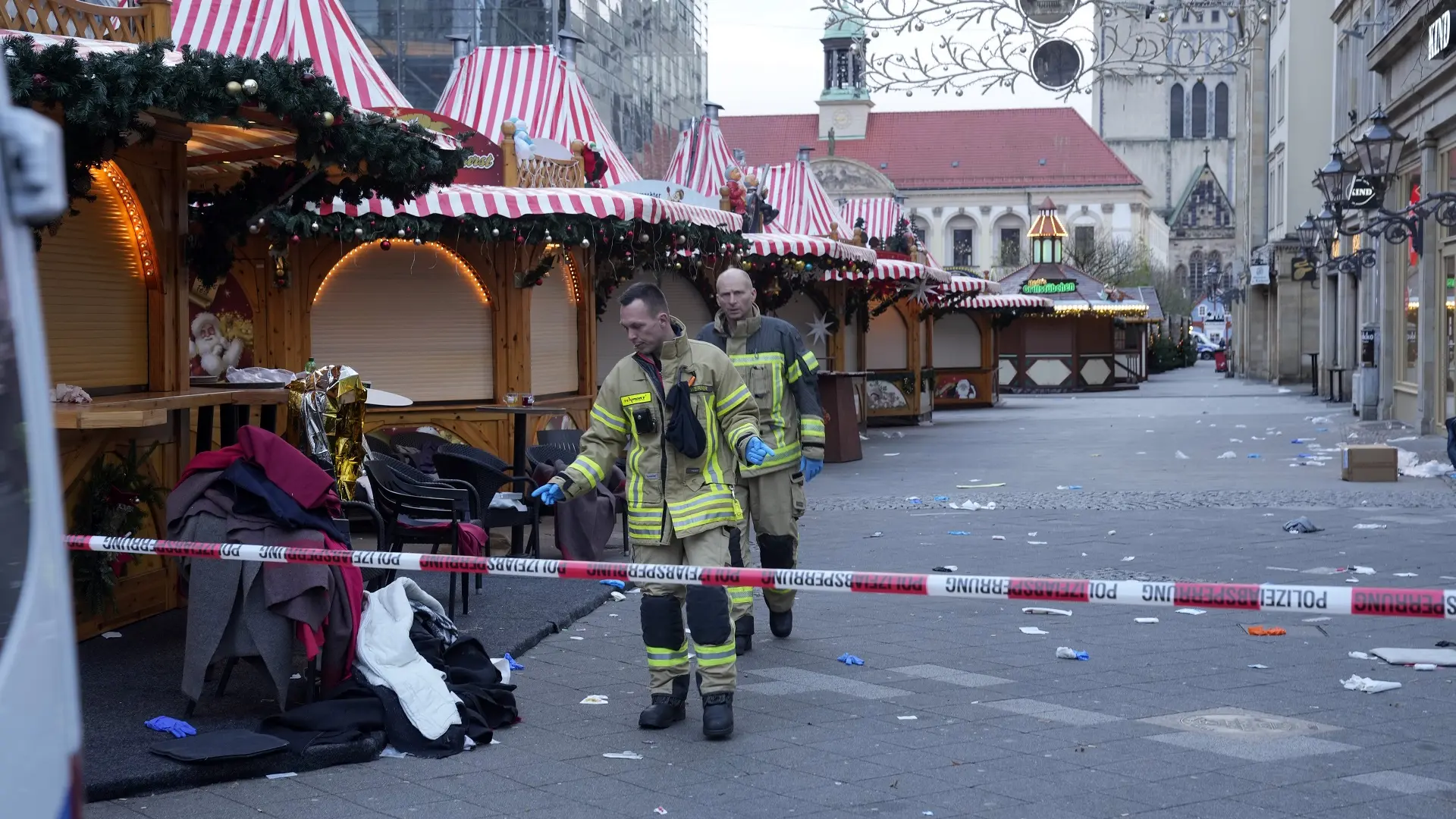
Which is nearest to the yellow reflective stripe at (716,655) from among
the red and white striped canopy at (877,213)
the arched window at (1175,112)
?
the red and white striped canopy at (877,213)

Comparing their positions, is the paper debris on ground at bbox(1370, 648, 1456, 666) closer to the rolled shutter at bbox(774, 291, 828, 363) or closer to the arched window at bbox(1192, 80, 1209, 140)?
the rolled shutter at bbox(774, 291, 828, 363)

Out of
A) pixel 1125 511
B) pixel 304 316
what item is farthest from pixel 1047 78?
pixel 304 316

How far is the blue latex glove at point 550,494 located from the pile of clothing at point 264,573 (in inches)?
35.4

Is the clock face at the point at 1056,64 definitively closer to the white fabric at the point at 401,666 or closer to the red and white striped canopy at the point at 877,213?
the white fabric at the point at 401,666

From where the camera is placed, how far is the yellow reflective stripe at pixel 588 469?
6223 mm

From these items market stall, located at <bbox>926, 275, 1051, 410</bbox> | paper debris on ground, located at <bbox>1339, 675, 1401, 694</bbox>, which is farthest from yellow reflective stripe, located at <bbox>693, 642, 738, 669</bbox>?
market stall, located at <bbox>926, 275, 1051, 410</bbox>

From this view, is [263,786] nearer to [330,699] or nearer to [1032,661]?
[330,699]

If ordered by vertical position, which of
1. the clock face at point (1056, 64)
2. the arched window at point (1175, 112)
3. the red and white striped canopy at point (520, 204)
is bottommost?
the red and white striped canopy at point (520, 204)

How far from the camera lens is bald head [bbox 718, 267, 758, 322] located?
7.54m

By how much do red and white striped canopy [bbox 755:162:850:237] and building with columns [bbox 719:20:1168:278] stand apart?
66248mm

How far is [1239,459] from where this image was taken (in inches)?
753

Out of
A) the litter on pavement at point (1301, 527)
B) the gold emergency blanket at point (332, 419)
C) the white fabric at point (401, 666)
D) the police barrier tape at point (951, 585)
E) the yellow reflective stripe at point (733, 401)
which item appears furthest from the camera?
the litter on pavement at point (1301, 527)

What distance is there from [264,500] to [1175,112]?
388 ft

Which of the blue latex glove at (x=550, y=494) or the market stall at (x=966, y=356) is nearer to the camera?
the blue latex glove at (x=550, y=494)
